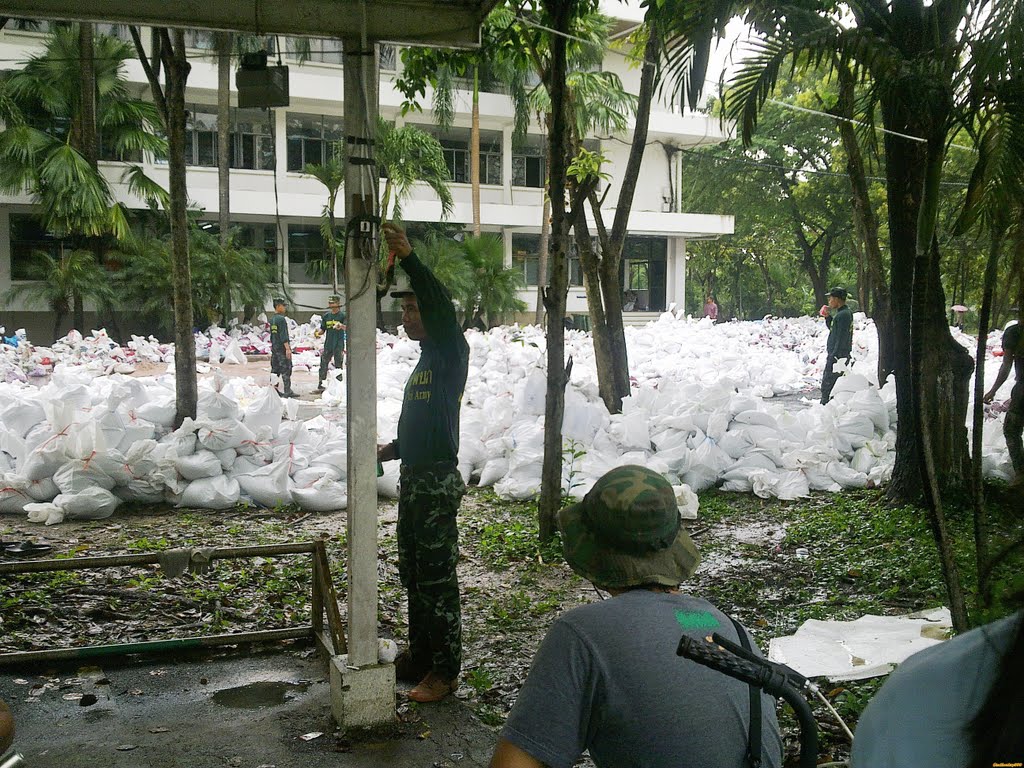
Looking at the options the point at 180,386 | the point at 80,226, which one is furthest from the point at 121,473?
the point at 80,226

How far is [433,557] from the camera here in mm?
4316

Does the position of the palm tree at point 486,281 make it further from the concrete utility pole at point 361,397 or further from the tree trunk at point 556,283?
the concrete utility pole at point 361,397

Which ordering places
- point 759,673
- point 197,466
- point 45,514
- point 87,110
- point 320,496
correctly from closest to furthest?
point 759,673, point 45,514, point 320,496, point 197,466, point 87,110

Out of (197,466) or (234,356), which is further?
(234,356)

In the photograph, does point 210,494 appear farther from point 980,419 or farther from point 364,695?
point 980,419

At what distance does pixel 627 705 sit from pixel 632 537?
12.5 inches

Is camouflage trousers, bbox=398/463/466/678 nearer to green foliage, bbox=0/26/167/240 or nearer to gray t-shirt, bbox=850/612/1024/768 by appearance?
gray t-shirt, bbox=850/612/1024/768

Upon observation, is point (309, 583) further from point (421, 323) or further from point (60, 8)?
point (60, 8)

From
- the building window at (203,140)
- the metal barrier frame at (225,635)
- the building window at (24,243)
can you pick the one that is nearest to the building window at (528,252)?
the building window at (203,140)

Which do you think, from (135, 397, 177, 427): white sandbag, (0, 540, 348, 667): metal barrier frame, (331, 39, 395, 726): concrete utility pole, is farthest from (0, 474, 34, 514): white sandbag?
(331, 39, 395, 726): concrete utility pole

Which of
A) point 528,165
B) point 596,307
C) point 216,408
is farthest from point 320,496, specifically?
point 528,165

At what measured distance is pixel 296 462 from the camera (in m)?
8.52

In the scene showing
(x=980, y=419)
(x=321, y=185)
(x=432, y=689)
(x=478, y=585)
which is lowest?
(x=478, y=585)

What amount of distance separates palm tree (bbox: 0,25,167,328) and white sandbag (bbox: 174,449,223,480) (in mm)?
13045
